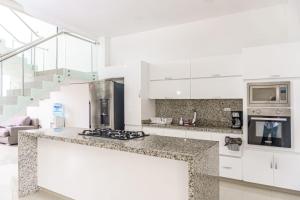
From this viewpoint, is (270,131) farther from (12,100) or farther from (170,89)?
(12,100)

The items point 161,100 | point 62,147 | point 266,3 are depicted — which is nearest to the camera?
point 62,147

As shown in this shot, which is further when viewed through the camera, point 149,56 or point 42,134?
point 149,56

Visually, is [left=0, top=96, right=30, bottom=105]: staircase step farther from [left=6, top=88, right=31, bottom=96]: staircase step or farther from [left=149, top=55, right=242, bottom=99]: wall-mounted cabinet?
[left=149, top=55, right=242, bottom=99]: wall-mounted cabinet

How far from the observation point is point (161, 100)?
4605 millimetres

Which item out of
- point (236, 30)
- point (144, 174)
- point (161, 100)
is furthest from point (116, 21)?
point (144, 174)

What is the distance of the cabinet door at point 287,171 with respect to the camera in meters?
2.87

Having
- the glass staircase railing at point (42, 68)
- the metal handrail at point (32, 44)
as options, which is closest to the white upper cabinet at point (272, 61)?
the glass staircase railing at point (42, 68)

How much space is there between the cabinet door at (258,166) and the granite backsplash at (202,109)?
2.64 feet

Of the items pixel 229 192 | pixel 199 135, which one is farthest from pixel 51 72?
pixel 229 192

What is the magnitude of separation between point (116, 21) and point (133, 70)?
1.09 metres

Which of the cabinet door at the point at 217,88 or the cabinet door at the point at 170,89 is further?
the cabinet door at the point at 170,89

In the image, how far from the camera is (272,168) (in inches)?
118

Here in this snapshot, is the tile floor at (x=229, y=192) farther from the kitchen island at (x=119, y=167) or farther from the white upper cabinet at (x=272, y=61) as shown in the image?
the white upper cabinet at (x=272, y=61)

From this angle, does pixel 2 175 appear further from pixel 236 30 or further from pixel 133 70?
pixel 236 30
